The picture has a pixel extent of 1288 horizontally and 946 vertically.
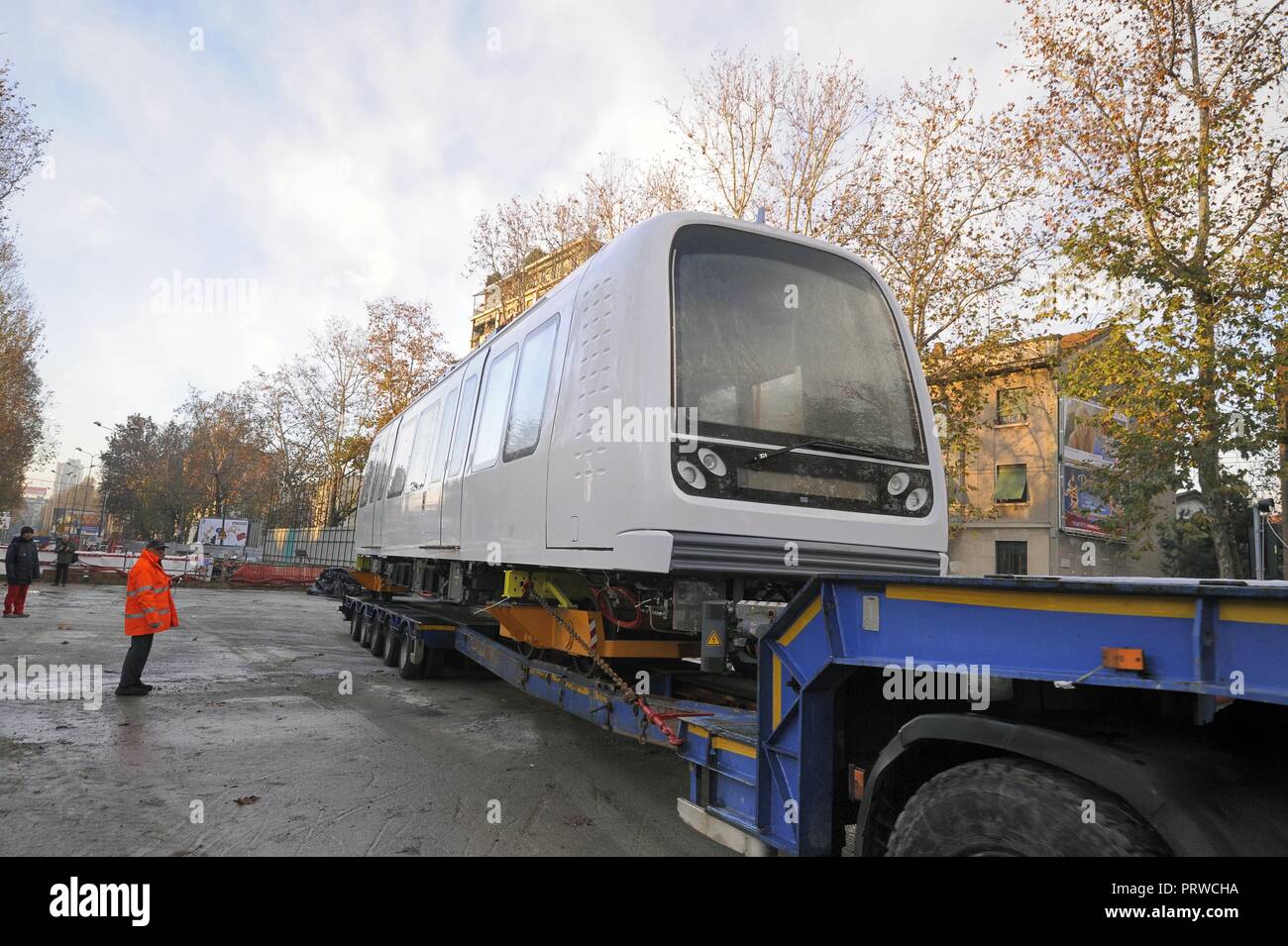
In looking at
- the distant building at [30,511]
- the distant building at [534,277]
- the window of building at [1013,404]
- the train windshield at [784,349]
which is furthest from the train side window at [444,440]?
the distant building at [30,511]

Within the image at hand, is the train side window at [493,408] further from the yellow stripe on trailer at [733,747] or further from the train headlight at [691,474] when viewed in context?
the yellow stripe on trailer at [733,747]

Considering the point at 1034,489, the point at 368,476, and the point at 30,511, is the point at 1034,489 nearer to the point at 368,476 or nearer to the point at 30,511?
the point at 368,476

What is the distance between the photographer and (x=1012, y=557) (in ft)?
92.5

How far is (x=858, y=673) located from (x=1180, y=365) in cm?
1268

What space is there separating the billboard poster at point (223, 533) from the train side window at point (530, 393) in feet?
129

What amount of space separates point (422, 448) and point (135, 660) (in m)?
3.51

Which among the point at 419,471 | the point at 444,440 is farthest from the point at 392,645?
the point at 444,440

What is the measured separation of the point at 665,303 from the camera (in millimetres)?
4492

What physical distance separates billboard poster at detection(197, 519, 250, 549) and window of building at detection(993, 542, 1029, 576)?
33892mm

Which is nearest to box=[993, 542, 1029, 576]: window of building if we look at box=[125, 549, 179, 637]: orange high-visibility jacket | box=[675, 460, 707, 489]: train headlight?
box=[125, 549, 179, 637]: orange high-visibility jacket

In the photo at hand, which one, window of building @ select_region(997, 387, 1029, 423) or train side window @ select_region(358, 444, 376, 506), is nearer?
train side window @ select_region(358, 444, 376, 506)

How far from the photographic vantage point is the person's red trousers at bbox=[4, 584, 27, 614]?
50.4ft

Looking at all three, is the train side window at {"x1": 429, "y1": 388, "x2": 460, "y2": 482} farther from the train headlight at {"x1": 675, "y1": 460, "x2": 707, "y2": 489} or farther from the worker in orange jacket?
the train headlight at {"x1": 675, "y1": 460, "x2": 707, "y2": 489}
